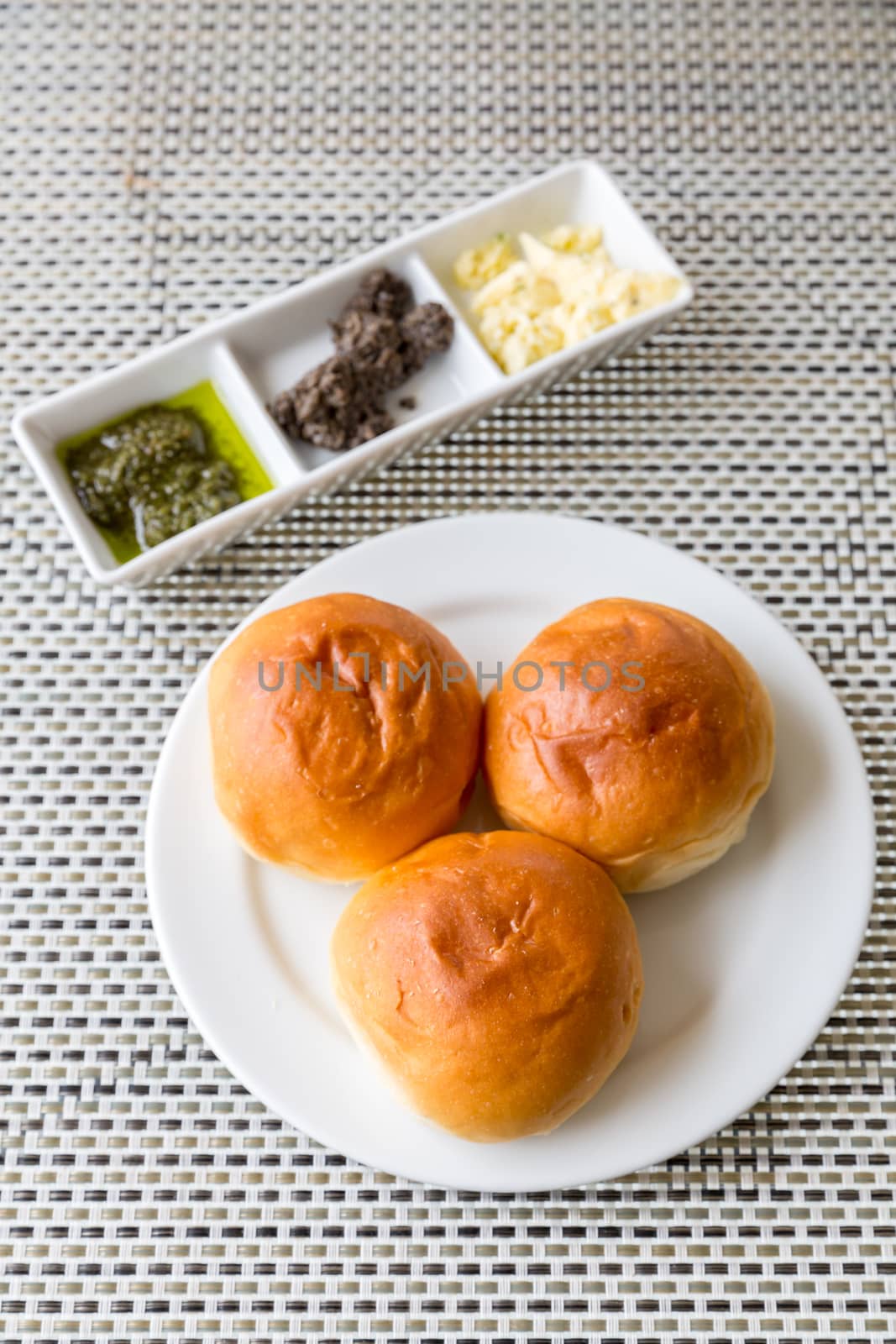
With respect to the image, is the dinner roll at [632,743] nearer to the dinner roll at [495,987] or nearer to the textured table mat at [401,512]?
the dinner roll at [495,987]

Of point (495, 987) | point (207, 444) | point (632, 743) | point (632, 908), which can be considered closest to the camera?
point (495, 987)

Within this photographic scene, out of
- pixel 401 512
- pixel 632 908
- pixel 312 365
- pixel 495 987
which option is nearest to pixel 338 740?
pixel 495 987

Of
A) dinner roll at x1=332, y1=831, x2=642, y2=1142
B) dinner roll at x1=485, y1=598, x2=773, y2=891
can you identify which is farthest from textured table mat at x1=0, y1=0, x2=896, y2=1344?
dinner roll at x1=485, y1=598, x2=773, y2=891

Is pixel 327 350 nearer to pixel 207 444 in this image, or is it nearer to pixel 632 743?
pixel 207 444

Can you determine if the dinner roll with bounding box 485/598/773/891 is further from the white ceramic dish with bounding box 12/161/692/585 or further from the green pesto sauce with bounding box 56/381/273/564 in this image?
the green pesto sauce with bounding box 56/381/273/564

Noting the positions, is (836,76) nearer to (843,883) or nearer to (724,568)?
(724,568)

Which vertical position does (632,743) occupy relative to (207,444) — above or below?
below

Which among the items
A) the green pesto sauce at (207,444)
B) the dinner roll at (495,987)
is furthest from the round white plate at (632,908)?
the green pesto sauce at (207,444)
